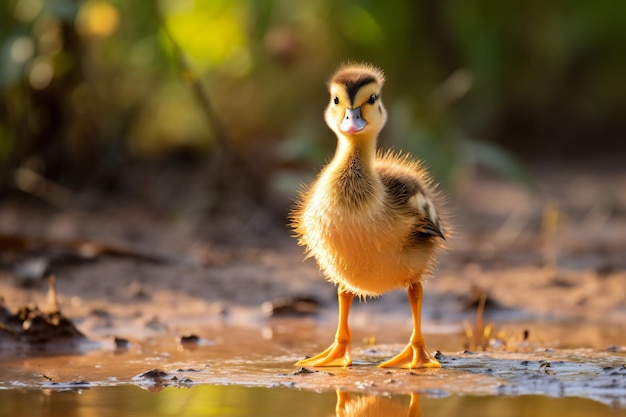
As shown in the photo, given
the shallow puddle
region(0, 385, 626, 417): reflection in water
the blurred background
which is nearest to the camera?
region(0, 385, 626, 417): reflection in water

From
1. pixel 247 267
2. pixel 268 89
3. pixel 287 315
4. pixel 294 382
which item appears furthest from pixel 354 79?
pixel 268 89

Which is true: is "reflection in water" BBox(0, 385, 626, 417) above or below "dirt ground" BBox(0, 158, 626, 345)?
below

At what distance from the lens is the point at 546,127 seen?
12156mm

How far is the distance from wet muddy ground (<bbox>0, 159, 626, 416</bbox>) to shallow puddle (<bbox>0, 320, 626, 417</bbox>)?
11 millimetres

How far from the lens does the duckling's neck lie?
487 centimetres

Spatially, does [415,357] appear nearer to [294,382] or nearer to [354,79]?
[294,382]

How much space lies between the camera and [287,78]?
10.8m

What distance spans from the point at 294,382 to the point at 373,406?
1.74 feet

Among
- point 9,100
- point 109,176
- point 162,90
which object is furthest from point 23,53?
point 162,90

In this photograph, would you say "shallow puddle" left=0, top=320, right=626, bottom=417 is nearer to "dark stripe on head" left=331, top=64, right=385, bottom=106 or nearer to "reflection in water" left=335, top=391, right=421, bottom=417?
"reflection in water" left=335, top=391, right=421, bottom=417

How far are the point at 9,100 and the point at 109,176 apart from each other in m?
1.15

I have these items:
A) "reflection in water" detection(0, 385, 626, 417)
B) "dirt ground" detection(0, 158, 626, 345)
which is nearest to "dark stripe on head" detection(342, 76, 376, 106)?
"reflection in water" detection(0, 385, 626, 417)

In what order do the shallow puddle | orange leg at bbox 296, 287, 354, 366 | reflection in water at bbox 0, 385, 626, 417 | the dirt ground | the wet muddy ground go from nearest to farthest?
reflection in water at bbox 0, 385, 626, 417 → the shallow puddle → the wet muddy ground → orange leg at bbox 296, 287, 354, 366 → the dirt ground

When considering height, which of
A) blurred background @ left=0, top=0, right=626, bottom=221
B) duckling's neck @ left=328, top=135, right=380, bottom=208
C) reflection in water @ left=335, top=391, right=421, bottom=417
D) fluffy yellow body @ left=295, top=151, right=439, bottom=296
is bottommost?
reflection in water @ left=335, top=391, right=421, bottom=417
